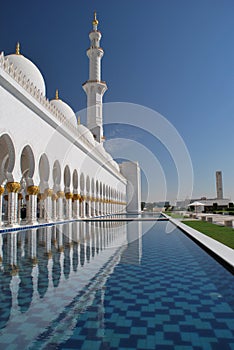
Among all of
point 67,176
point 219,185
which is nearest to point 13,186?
point 67,176

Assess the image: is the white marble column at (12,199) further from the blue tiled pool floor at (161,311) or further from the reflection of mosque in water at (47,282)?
the blue tiled pool floor at (161,311)

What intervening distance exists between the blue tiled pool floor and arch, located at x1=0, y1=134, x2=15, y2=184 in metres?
6.13

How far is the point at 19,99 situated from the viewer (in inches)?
362

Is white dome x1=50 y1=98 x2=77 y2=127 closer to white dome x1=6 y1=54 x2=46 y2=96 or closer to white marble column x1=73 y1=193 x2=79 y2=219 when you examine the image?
white dome x1=6 y1=54 x2=46 y2=96

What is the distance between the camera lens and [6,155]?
12.4 metres

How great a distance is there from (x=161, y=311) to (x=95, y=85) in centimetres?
2292

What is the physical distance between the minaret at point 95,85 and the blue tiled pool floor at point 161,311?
21555mm

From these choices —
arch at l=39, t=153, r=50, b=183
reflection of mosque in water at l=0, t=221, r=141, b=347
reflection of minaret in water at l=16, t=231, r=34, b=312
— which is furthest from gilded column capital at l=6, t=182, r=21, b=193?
reflection of minaret in water at l=16, t=231, r=34, b=312

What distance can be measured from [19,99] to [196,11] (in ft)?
20.1

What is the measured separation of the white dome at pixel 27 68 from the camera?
11461mm

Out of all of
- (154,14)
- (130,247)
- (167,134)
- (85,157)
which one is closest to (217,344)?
(130,247)

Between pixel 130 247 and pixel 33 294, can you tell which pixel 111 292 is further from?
pixel 130 247

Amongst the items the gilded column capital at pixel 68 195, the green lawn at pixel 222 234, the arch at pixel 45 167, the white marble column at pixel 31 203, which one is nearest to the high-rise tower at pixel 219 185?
the gilded column capital at pixel 68 195

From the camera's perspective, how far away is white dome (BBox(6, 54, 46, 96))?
1146 centimetres
